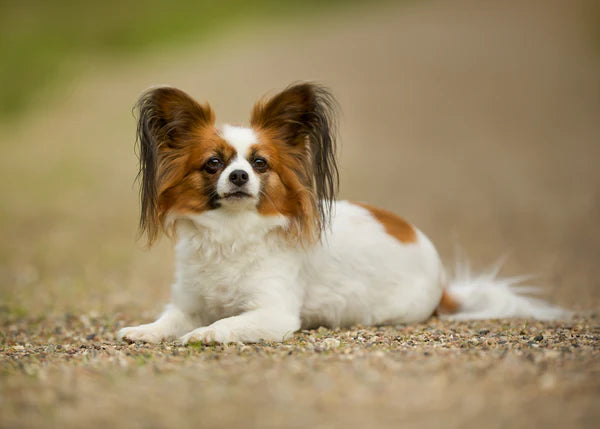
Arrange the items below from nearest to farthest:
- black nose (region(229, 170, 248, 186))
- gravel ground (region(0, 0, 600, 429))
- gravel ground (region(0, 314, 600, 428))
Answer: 1. gravel ground (region(0, 314, 600, 428))
2. gravel ground (region(0, 0, 600, 429))
3. black nose (region(229, 170, 248, 186))

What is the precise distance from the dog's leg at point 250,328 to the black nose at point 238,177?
2.67 ft

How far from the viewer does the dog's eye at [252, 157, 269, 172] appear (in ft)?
14.7

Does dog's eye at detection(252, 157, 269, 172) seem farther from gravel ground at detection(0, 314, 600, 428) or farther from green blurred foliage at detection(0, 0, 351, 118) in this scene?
green blurred foliage at detection(0, 0, 351, 118)

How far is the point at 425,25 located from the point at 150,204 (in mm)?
22085

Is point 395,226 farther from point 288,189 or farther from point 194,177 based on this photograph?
point 194,177

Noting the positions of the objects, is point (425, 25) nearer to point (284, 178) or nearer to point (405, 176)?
point (405, 176)

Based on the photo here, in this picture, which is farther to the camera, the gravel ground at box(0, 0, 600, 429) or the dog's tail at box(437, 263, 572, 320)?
the dog's tail at box(437, 263, 572, 320)

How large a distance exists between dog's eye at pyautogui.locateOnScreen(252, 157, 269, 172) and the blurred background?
2.25 metres

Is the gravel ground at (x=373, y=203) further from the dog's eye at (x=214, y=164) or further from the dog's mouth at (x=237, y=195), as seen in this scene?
the dog's eye at (x=214, y=164)

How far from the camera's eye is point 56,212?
11.7 metres

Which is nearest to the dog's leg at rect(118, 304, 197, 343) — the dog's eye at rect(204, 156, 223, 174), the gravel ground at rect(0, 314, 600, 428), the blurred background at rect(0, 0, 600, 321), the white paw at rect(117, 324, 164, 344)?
the white paw at rect(117, 324, 164, 344)

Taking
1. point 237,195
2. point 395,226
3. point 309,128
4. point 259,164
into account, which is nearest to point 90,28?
point 395,226

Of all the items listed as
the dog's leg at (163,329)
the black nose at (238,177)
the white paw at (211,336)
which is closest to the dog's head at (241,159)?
the black nose at (238,177)

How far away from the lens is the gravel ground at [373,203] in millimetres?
3041
